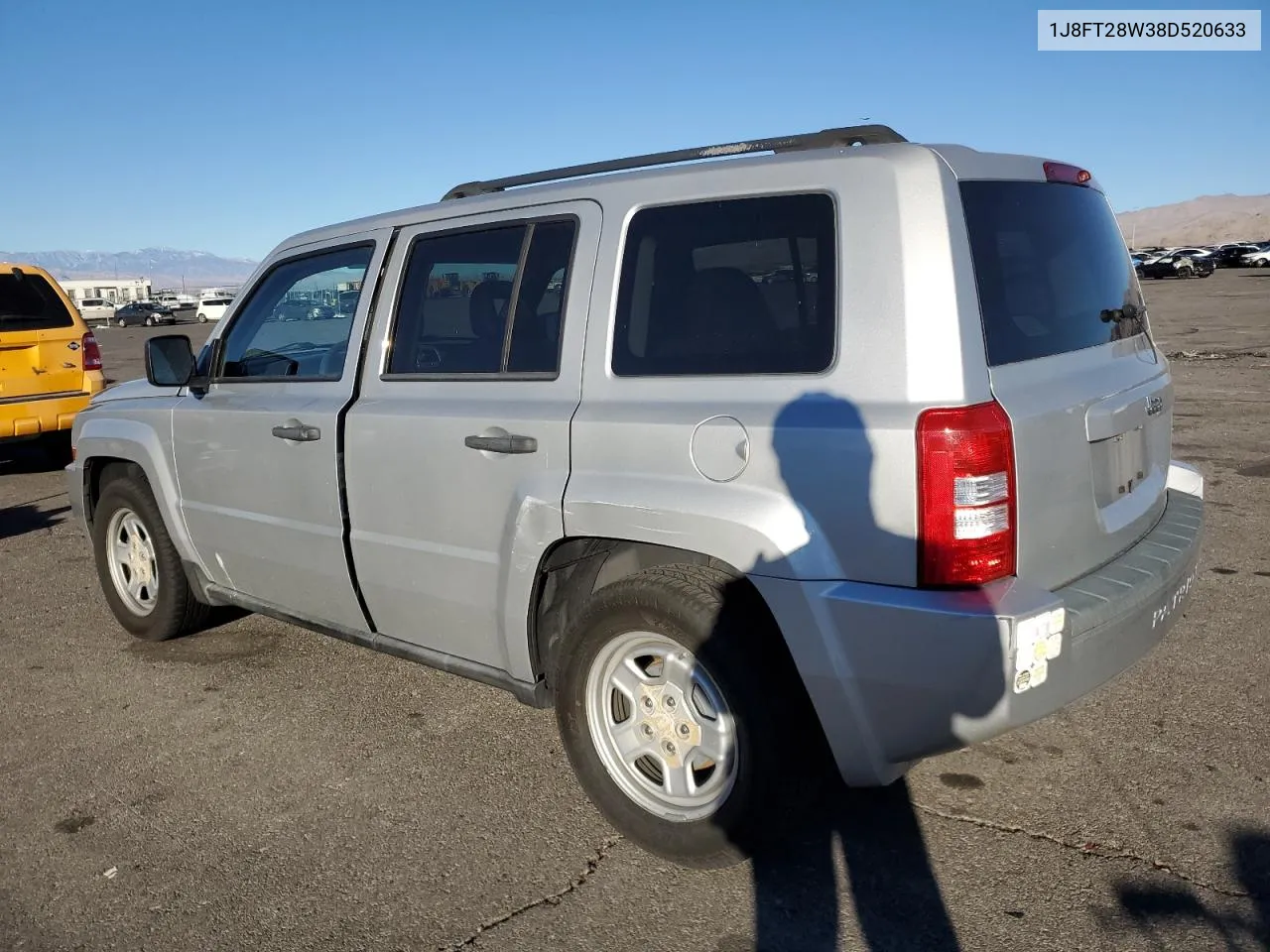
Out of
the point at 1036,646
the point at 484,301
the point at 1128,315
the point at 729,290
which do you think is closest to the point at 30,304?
the point at 484,301

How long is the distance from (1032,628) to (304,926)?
2065 millimetres

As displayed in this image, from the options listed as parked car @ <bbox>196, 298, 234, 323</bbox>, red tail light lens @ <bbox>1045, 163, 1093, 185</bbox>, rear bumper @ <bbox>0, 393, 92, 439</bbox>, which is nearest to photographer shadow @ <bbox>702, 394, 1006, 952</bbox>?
red tail light lens @ <bbox>1045, 163, 1093, 185</bbox>

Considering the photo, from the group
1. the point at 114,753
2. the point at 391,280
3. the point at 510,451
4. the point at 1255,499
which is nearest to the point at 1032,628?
the point at 510,451

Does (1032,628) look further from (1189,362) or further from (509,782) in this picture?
(1189,362)

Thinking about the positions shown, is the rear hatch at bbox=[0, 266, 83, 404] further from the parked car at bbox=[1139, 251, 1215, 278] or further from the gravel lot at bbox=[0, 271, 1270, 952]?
the parked car at bbox=[1139, 251, 1215, 278]

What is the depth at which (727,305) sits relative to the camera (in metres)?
3.12

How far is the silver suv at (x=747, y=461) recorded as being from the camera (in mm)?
2727

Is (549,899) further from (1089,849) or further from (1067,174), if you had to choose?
(1067,174)

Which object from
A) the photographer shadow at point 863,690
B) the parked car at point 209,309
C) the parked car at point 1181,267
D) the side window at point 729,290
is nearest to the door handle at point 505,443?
the side window at point 729,290

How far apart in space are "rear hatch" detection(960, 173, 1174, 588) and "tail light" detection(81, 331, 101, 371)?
29.3ft

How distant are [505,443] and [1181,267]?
2444 inches

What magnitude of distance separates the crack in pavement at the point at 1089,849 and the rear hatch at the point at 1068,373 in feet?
2.74

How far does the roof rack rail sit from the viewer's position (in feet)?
10.4

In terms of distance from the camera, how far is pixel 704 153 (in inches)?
140
